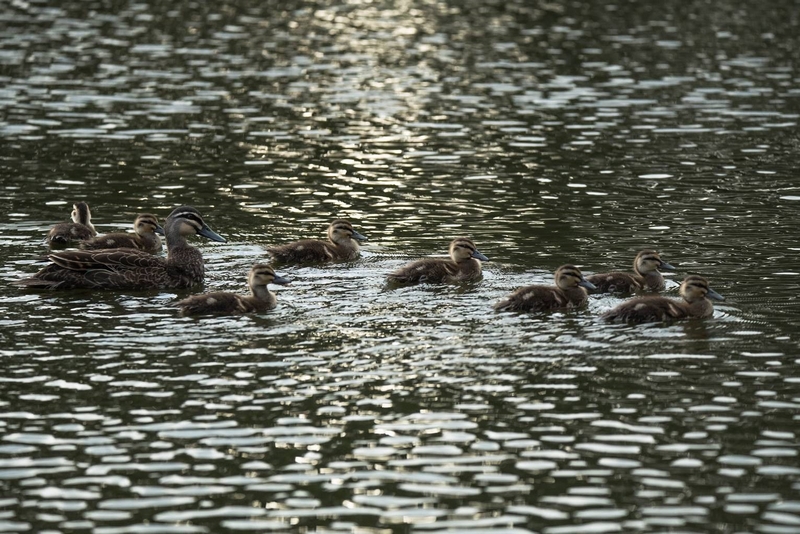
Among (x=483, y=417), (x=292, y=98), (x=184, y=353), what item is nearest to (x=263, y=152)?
(x=292, y=98)

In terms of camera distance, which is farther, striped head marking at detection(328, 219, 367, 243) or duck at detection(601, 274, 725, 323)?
striped head marking at detection(328, 219, 367, 243)

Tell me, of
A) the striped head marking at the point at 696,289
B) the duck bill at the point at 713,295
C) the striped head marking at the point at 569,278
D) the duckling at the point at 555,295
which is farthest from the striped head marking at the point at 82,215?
the duck bill at the point at 713,295

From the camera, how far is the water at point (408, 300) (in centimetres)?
984

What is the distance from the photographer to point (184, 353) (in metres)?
12.7

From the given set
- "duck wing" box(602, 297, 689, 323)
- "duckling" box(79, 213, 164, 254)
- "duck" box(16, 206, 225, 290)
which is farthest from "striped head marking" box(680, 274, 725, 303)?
"duckling" box(79, 213, 164, 254)

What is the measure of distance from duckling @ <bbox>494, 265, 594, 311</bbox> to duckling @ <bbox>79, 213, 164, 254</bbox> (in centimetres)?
523

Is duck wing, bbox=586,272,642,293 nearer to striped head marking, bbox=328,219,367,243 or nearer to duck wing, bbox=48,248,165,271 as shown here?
striped head marking, bbox=328,219,367,243

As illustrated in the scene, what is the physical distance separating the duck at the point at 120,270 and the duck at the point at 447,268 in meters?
2.20

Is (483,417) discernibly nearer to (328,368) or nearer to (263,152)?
(328,368)

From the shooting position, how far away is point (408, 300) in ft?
48.2

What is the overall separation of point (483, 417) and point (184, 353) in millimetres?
3013

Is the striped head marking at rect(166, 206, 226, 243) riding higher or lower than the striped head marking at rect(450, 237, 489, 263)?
higher

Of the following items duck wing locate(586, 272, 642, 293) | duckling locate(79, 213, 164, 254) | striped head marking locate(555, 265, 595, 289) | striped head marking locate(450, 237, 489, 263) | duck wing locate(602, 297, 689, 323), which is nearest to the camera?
duck wing locate(602, 297, 689, 323)

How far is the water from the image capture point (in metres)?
9.84
